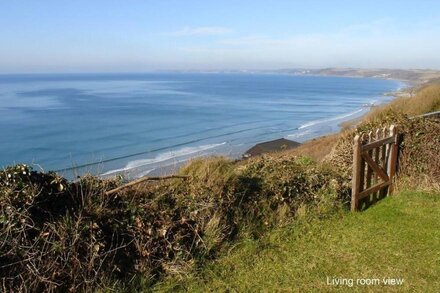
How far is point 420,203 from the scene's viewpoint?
838 cm

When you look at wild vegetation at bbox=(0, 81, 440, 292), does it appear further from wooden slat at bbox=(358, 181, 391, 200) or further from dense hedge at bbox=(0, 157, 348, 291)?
wooden slat at bbox=(358, 181, 391, 200)

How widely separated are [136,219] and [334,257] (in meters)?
2.84

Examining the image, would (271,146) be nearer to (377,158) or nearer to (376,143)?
(377,158)

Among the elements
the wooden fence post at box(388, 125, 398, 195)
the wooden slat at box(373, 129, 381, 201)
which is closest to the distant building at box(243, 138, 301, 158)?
the wooden fence post at box(388, 125, 398, 195)

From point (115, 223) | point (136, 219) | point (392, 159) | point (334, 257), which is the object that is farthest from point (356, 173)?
point (115, 223)

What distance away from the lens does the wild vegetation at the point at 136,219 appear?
14.9ft

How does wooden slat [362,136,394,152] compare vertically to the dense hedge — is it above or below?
above

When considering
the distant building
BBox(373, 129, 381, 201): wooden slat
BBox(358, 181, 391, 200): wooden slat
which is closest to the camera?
BBox(358, 181, 391, 200): wooden slat

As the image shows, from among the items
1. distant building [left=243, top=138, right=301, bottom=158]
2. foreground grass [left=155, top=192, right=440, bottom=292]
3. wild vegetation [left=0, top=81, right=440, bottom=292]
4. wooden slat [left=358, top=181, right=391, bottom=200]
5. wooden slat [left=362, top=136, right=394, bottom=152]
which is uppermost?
wooden slat [left=362, top=136, right=394, bottom=152]

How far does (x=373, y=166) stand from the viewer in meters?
8.32

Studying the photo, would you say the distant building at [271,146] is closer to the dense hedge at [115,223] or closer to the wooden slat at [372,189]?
the wooden slat at [372,189]

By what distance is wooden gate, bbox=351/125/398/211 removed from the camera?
26.0 feet

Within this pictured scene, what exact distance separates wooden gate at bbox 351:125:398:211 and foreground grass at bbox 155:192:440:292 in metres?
0.54

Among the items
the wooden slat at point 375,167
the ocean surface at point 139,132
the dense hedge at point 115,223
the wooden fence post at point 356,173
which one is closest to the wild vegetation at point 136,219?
the dense hedge at point 115,223
